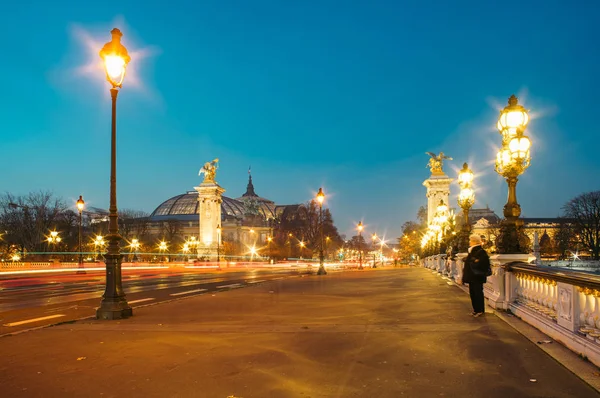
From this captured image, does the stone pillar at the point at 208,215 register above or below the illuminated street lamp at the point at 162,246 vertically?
above

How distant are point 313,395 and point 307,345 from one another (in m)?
2.66

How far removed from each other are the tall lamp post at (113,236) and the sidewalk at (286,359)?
1.50 ft

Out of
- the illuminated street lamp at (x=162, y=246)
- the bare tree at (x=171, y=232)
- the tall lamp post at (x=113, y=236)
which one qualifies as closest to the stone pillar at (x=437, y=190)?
the illuminated street lamp at (x=162, y=246)

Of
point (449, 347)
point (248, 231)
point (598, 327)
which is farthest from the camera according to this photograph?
point (248, 231)

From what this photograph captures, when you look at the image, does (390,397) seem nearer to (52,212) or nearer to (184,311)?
(184,311)

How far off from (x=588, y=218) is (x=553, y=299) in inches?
3722

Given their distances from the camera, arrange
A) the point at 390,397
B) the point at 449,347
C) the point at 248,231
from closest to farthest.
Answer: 1. the point at 390,397
2. the point at 449,347
3. the point at 248,231

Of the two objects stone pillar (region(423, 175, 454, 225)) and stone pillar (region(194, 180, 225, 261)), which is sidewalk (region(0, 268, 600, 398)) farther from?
stone pillar (region(194, 180, 225, 261))

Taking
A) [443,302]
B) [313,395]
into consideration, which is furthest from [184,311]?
[313,395]

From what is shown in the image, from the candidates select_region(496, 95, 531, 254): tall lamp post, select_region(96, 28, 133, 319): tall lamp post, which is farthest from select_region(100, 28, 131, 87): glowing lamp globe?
select_region(496, 95, 531, 254): tall lamp post

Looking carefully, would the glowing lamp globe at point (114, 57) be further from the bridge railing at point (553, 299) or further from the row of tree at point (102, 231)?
the row of tree at point (102, 231)

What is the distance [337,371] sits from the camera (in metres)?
6.59

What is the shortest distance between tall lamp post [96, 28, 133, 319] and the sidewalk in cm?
46

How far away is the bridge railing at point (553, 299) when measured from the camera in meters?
6.66
